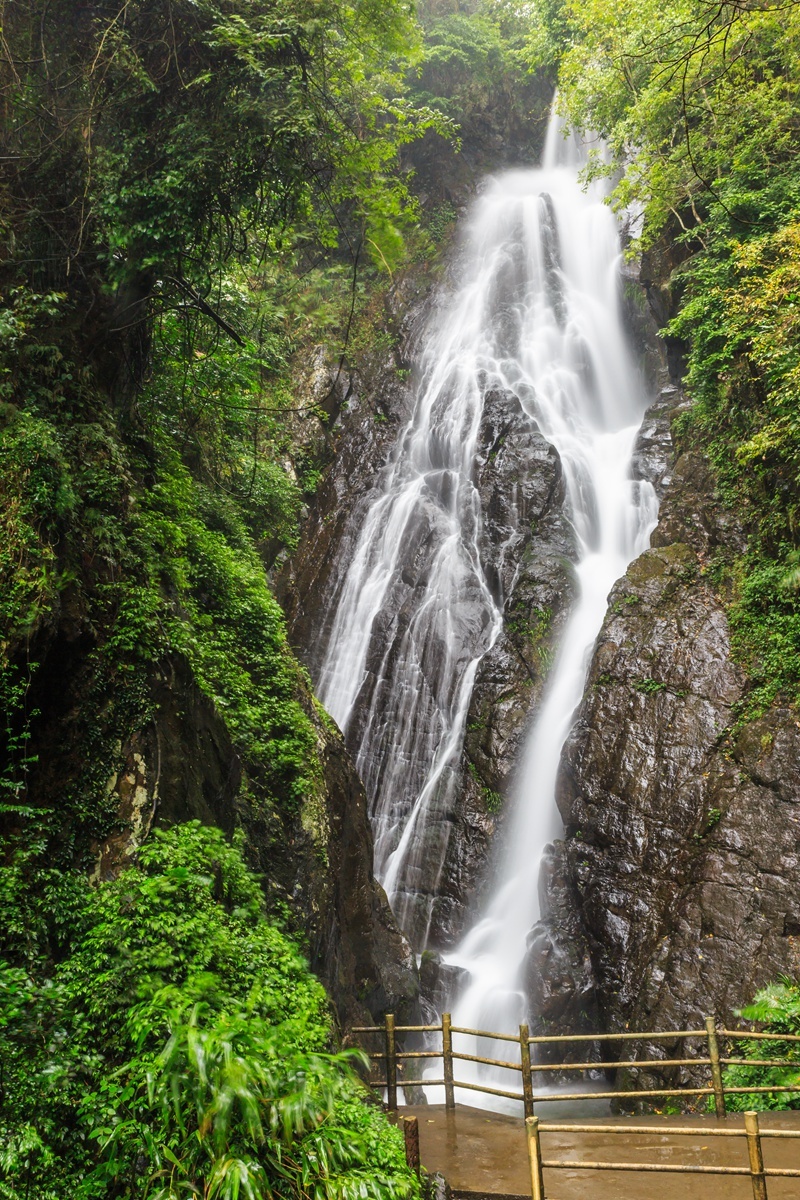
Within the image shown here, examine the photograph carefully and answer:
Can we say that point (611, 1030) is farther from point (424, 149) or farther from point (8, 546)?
point (424, 149)

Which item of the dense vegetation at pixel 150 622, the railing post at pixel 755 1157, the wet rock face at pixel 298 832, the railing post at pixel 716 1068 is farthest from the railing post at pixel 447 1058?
the railing post at pixel 755 1157

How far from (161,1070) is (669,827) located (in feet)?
28.3

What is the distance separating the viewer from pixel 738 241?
13625 mm

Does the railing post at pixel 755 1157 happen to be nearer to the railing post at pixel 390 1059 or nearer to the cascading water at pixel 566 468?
the railing post at pixel 390 1059

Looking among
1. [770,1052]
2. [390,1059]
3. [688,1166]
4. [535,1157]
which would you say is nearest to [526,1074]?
[390,1059]

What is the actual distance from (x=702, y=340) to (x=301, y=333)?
12715 millimetres

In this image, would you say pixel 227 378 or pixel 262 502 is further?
pixel 262 502

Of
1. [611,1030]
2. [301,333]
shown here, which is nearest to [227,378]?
[611,1030]

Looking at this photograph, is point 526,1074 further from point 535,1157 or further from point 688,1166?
point 688,1166

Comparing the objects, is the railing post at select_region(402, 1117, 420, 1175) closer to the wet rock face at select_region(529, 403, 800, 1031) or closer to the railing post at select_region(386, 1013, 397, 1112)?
the railing post at select_region(386, 1013, 397, 1112)

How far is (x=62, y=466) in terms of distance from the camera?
6.04m

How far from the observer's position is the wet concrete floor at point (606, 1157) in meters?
5.46

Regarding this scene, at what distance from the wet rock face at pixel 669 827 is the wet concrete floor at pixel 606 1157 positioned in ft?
8.65

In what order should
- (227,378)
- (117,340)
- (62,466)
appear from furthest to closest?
1. (227,378)
2. (117,340)
3. (62,466)
